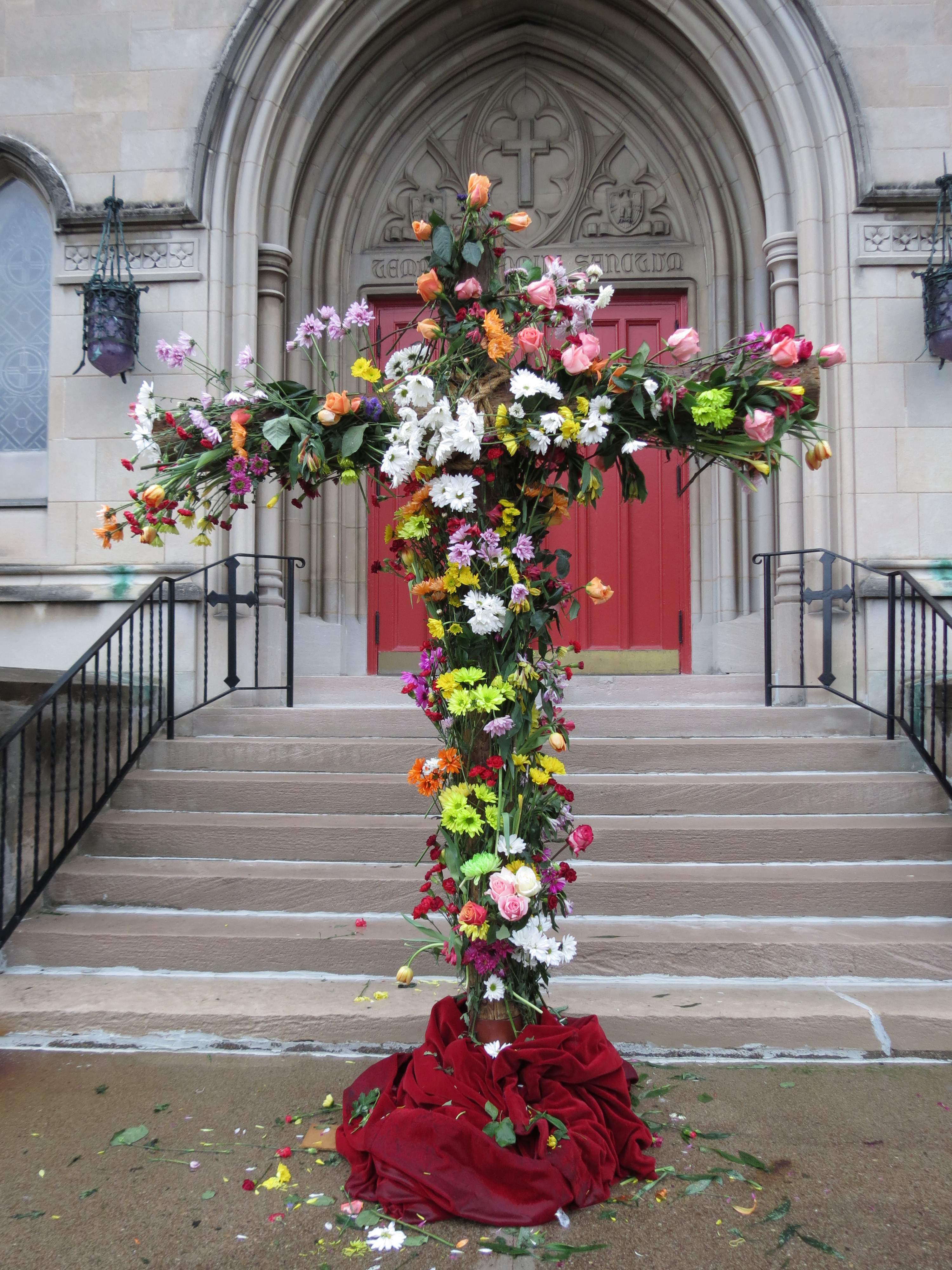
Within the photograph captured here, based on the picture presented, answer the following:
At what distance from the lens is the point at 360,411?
106 inches

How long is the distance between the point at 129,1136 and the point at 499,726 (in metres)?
1.68

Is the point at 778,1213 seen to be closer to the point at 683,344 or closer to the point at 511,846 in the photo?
the point at 511,846

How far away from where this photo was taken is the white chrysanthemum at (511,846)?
102 inches

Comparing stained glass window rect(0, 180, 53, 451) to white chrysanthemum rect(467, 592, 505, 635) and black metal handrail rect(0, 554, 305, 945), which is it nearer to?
black metal handrail rect(0, 554, 305, 945)

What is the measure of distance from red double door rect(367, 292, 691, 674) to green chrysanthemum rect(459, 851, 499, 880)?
4.65m

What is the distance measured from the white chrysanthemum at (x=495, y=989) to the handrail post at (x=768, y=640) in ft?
11.6

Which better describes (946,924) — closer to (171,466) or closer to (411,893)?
(411,893)

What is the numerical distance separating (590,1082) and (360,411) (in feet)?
6.57

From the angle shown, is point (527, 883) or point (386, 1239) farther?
point (527, 883)

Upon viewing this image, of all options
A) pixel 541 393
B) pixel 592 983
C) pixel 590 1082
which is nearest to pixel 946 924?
pixel 592 983

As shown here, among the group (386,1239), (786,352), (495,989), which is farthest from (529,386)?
(386,1239)

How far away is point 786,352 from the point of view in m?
2.46

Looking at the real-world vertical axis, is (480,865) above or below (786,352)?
below

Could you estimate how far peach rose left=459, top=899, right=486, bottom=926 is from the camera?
2498 millimetres
